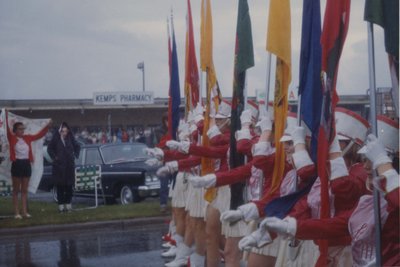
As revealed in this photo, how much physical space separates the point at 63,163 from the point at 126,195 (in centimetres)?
216

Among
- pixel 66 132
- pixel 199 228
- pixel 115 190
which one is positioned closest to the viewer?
pixel 199 228

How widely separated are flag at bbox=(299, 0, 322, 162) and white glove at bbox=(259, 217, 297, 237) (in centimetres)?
82

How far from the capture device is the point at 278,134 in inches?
205

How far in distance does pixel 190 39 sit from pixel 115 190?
7090 millimetres

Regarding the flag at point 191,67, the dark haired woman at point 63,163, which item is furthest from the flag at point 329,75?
the dark haired woman at point 63,163

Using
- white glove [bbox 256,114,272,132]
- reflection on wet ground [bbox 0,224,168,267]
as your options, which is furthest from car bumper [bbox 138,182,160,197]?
white glove [bbox 256,114,272,132]

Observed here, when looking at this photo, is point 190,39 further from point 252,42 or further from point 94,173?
point 94,173

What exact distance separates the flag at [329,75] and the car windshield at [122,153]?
11.6 meters

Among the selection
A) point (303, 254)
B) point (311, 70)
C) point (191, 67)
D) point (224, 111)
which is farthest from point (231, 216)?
point (191, 67)

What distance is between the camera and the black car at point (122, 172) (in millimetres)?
14672

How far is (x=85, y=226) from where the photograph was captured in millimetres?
11812

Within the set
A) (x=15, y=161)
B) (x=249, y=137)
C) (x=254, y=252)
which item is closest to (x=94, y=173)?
(x=15, y=161)

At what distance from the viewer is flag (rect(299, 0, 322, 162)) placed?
4.42 metres

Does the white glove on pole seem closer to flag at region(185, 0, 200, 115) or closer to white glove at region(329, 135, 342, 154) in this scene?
flag at region(185, 0, 200, 115)
